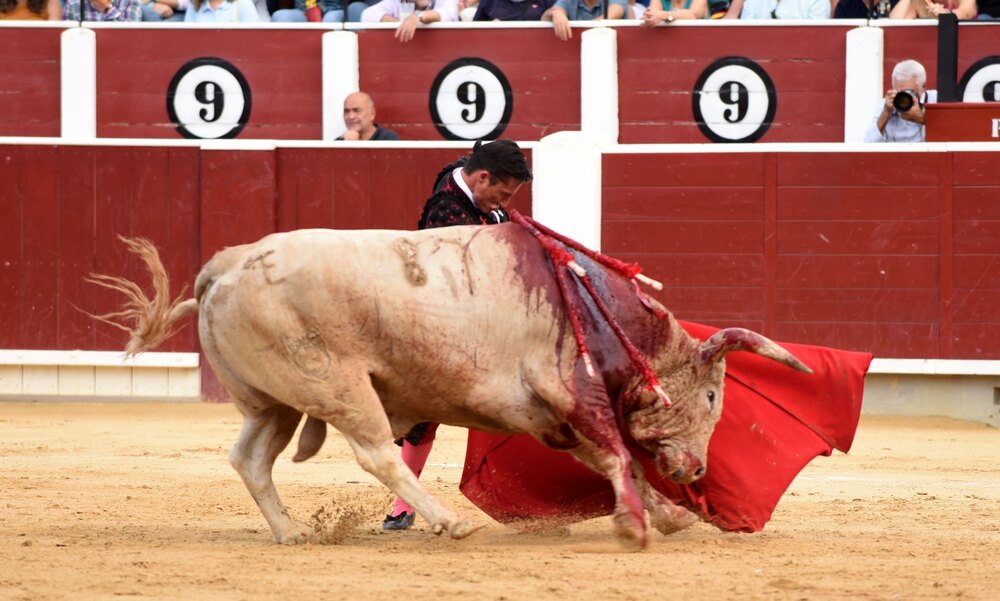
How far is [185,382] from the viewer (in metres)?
10.0

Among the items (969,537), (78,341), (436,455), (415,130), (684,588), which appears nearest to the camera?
(684,588)

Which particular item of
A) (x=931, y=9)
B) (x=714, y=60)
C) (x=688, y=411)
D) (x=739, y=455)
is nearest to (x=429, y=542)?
(x=688, y=411)

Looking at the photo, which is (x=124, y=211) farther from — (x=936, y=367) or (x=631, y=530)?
(x=631, y=530)

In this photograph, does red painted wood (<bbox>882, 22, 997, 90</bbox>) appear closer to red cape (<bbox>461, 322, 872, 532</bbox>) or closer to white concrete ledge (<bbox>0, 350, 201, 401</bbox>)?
white concrete ledge (<bbox>0, 350, 201, 401</bbox>)

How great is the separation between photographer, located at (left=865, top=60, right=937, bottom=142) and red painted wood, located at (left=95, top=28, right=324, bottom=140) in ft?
12.2

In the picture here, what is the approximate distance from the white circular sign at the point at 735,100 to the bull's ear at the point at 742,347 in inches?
224

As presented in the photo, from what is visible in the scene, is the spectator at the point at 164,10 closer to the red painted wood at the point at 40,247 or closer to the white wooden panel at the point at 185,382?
the red painted wood at the point at 40,247

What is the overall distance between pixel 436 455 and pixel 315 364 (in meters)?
3.20

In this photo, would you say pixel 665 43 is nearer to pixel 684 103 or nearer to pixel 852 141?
pixel 684 103

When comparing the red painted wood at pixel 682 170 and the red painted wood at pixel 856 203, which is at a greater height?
the red painted wood at pixel 682 170

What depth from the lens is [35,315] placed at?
9.95 metres

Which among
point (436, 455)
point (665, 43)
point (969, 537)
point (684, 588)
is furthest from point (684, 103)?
point (684, 588)

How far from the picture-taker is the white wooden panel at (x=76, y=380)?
10031 mm

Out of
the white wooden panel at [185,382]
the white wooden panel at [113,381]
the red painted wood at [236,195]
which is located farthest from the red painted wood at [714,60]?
the white wooden panel at [113,381]
